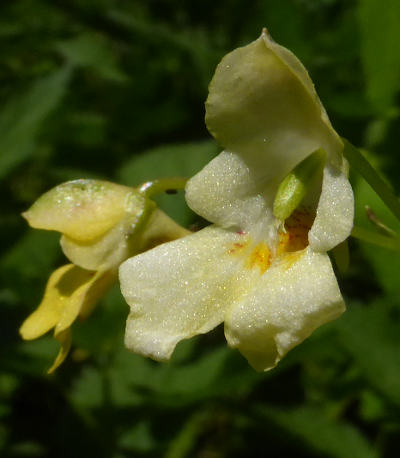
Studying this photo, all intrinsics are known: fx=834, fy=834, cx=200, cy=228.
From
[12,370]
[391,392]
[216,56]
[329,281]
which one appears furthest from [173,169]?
[329,281]

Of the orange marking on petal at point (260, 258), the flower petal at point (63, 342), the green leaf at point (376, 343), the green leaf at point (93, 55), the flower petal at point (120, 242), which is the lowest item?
the green leaf at point (376, 343)

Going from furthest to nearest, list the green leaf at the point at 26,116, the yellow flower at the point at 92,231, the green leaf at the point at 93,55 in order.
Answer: the green leaf at the point at 93,55, the green leaf at the point at 26,116, the yellow flower at the point at 92,231

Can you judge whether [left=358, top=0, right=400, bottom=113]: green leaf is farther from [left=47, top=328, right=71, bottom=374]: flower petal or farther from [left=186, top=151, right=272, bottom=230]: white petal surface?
[left=47, top=328, right=71, bottom=374]: flower petal

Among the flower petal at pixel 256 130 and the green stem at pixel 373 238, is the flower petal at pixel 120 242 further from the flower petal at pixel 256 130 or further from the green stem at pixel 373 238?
the green stem at pixel 373 238

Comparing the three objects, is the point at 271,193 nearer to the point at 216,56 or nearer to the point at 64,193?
the point at 64,193

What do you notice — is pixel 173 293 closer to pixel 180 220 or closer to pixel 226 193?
pixel 226 193

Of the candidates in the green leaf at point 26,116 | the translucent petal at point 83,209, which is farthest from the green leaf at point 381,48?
the green leaf at point 26,116
